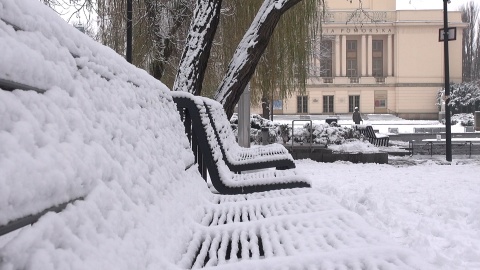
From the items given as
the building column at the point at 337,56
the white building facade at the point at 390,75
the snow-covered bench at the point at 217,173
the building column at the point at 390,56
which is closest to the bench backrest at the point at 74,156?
the snow-covered bench at the point at 217,173

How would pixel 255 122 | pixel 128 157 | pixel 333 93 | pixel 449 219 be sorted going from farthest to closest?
pixel 333 93
pixel 255 122
pixel 449 219
pixel 128 157

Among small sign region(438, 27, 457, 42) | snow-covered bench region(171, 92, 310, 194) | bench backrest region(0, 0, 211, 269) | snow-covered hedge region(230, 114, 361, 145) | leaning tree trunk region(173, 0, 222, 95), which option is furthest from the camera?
snow-covered hedge region(230, 114, 361, 145)

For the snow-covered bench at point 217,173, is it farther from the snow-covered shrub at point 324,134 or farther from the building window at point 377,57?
the building window at point 377,57

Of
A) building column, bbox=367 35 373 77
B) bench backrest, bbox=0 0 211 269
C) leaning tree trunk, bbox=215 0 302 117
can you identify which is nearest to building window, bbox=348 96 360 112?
building column, bbox=367 35 373 77

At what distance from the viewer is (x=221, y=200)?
2672 mm

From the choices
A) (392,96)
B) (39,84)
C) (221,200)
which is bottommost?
(221,200)

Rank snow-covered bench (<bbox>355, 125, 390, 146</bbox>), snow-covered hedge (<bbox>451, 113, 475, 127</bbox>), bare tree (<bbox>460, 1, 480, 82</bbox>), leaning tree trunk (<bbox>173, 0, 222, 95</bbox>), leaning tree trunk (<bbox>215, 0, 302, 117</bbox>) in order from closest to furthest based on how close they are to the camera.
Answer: leaning tree trunk (<bbox>173, 0, 222, 95</bbox>) → leaning tree trunk (<bbox>215, 0, 302, 117</bbox>) → snow-covered bench (<bbox>355, 125, 390, 146</bbox>) → snow-covered hedge (<bbox>451, 113, 475, 127</bbox>) → bare tree (<bbox>460, 1, 480, 82</bbox>)

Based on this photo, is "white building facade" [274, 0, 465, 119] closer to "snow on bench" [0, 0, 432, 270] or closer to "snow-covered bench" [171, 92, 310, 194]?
"snow-covered bench" [171, 92, 310, 194]

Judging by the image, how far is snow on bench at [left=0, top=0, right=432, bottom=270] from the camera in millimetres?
750

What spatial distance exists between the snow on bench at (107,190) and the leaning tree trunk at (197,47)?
4.13 meters

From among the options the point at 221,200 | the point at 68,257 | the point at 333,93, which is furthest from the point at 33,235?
the point at 333,93

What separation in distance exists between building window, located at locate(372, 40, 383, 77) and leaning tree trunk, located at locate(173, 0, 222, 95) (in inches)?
1969

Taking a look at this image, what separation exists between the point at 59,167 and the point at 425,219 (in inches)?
172

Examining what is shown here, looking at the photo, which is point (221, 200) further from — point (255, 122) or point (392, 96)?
point (392, 96)
